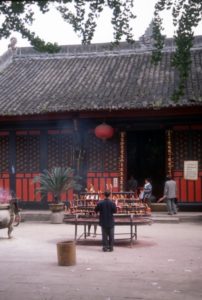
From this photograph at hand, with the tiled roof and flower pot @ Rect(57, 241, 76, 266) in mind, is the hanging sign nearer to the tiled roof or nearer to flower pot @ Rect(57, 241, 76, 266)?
the tiled roof

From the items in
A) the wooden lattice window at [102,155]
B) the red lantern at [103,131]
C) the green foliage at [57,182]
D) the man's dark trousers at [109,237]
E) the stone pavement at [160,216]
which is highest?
the red lantern at [103,131]

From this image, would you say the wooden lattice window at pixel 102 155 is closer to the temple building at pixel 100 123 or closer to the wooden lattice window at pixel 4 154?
the temple building at pixel 100 123

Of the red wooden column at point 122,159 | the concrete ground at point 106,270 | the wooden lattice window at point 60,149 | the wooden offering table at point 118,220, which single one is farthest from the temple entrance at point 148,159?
the wooden offering table at point 118,220

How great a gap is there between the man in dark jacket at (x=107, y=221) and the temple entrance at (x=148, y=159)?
10.0 m

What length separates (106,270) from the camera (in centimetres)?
722

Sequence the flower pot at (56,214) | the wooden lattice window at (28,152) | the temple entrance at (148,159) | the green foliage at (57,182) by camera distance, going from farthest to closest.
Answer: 1. the temple entrance at (148,159)
2. the wooden lattice window at (28,152)
3. the green foliage at (57,182)
4. the flower pot at (56,214)

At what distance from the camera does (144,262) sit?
25.8 feet

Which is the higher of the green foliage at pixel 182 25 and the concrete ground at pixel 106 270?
the green foliage at pixel 182 25

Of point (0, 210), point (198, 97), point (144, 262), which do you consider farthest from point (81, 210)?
point (198, 97)

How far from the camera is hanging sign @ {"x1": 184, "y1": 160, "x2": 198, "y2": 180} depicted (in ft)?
50.7

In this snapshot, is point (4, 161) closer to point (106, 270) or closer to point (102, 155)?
point (102, 155)

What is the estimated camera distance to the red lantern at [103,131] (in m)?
15.5

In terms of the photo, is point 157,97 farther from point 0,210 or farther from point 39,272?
point 39,272

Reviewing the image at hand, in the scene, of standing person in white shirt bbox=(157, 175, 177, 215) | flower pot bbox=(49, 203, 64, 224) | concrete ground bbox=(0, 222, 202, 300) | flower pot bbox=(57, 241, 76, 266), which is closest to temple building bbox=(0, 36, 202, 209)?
standing person in white shirt bbox=(157, 175, 177, 215)
